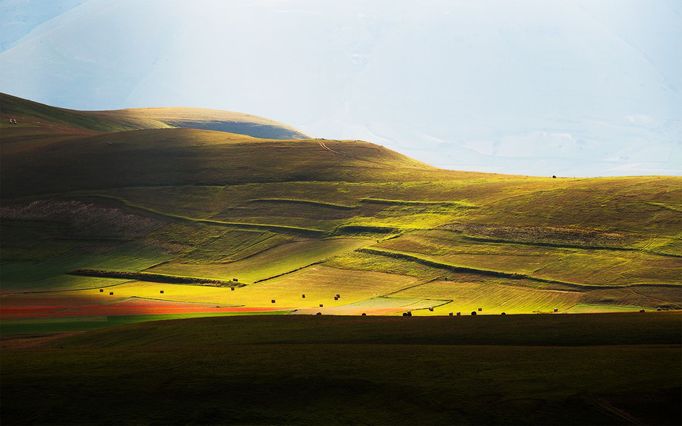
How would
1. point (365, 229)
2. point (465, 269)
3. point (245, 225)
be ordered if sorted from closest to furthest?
point (465, 269) → point (365, 229) → point (245, 225)

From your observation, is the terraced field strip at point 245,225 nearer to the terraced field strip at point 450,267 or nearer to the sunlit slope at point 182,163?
the terraced field strip at point 450,267

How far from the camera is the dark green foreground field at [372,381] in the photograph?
120 feet

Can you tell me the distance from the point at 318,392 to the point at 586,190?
100560 millimetres

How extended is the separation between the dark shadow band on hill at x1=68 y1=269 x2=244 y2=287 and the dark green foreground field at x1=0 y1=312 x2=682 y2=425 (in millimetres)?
55859

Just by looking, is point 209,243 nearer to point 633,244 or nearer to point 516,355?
point 633,244

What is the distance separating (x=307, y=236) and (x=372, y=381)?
87705 mm

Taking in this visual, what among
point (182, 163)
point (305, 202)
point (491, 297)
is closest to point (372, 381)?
point (491, 297)

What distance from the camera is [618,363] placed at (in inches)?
1644

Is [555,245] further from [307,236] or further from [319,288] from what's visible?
[307,236]

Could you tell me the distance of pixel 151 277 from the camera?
115 meters

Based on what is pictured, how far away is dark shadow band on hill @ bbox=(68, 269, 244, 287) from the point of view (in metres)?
110

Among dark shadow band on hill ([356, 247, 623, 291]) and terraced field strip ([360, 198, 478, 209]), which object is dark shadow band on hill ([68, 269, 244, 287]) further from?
terraced field strip ([360, 198, 478, 209])

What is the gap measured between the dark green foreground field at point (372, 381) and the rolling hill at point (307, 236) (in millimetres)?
31516

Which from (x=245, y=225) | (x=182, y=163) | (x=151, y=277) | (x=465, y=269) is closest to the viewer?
(x=465, y=269)
